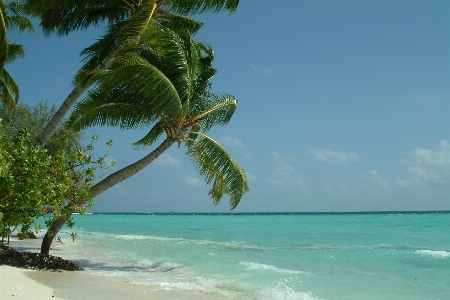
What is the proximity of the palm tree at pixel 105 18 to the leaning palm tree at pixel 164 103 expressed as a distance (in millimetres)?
400

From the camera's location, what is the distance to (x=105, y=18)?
1256 centimetres

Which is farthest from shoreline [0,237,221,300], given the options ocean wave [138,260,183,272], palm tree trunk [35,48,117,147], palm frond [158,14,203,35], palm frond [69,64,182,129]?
palm frond [158,14,203,35]

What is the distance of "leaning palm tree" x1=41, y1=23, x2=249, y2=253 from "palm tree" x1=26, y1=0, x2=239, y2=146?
1.31ft

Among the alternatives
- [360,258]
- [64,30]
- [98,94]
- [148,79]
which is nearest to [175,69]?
[148,79]

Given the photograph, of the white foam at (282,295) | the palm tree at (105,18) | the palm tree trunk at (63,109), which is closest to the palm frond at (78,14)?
the palm tree at (105,18)

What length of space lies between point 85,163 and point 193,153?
4553mm

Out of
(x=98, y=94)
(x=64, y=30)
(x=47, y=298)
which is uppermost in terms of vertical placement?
(x=64, y=30)

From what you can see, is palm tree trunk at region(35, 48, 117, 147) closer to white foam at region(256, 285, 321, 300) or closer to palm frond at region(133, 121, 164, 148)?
palm frond at region(133, 121, 164, 148)

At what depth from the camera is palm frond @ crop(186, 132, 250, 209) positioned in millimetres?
11789

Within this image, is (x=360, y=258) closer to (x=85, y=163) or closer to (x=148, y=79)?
(x=148, y=79)

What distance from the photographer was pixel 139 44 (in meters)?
11.0

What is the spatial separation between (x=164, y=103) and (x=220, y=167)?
2.32 m

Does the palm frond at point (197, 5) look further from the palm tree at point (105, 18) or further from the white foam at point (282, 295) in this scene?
the white foam at point (282, 295)

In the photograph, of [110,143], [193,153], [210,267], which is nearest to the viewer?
[110,143]
